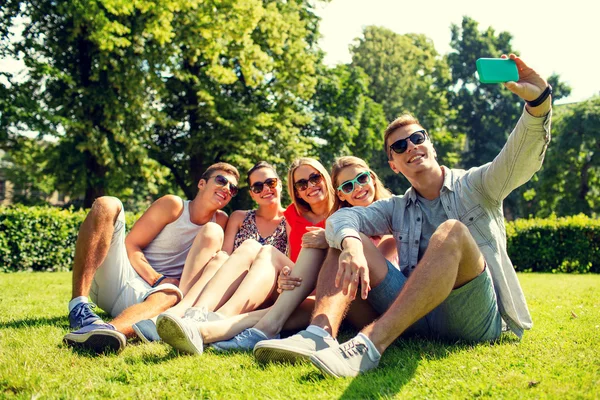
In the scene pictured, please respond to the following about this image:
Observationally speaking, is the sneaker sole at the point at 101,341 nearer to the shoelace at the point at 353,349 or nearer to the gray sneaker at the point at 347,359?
the gray sneaker at the point at 347,359

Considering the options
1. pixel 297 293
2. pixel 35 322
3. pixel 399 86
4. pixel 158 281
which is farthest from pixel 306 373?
pixel 399 86

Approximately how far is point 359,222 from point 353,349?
3.72ft

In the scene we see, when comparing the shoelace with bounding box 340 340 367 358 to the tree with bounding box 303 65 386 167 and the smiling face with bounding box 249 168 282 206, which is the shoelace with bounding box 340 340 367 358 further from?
the tree with bounding box 303 65 386 167

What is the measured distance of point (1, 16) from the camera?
53.0 ft

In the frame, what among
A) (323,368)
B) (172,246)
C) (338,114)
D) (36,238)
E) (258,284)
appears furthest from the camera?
A: (338,114)

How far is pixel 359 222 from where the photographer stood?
3.93 meters

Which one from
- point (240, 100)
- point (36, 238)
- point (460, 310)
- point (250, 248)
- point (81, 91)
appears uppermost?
point (240, 100)

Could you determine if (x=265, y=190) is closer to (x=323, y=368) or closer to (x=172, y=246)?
(x=172, y=246)

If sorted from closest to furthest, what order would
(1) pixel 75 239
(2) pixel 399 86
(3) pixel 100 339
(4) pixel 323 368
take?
(4) pixel 323 368 < (3) pixel 100 339 < (1) pixel 75 239 < (2) pixel 399 86

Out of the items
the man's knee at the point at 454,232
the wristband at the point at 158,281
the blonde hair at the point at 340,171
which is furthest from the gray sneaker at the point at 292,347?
the wristband at the point at 158,281

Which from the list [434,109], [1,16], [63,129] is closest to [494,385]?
[63,129]

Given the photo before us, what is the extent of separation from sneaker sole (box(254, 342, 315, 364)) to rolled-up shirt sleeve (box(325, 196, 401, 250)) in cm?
75

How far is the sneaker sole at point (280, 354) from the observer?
318cm

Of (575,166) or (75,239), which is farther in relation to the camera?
(575,166)
